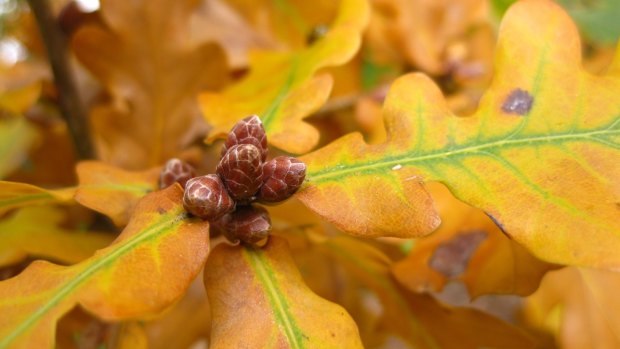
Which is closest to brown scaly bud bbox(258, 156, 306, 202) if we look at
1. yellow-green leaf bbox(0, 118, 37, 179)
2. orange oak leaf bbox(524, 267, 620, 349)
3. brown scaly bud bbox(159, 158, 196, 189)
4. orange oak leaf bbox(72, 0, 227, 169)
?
brown scaly bud bbox(159, 158, 196, 189)

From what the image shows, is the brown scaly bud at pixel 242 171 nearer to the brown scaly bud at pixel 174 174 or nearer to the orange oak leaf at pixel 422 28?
the brown scaly bud at pixel 174 174

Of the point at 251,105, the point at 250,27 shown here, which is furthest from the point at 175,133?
the point at 250,27

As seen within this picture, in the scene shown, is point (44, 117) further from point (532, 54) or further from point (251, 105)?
point (532, 54)

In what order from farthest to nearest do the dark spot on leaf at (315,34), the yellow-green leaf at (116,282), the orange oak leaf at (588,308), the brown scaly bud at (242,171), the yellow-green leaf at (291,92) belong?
the dark spot on leaf at (315,34)
the orange oak leaf at (588,308)
the yellow-green leaf at (291,92)
the brown scaly bud at (242,171)
the yellow-green leaf at (116,282)

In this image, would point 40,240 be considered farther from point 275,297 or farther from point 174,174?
point 275,297

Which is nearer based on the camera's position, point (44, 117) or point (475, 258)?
point (475, 258)

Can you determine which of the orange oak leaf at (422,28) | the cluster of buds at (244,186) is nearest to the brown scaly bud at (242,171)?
the cluster of buds at (244,186)
